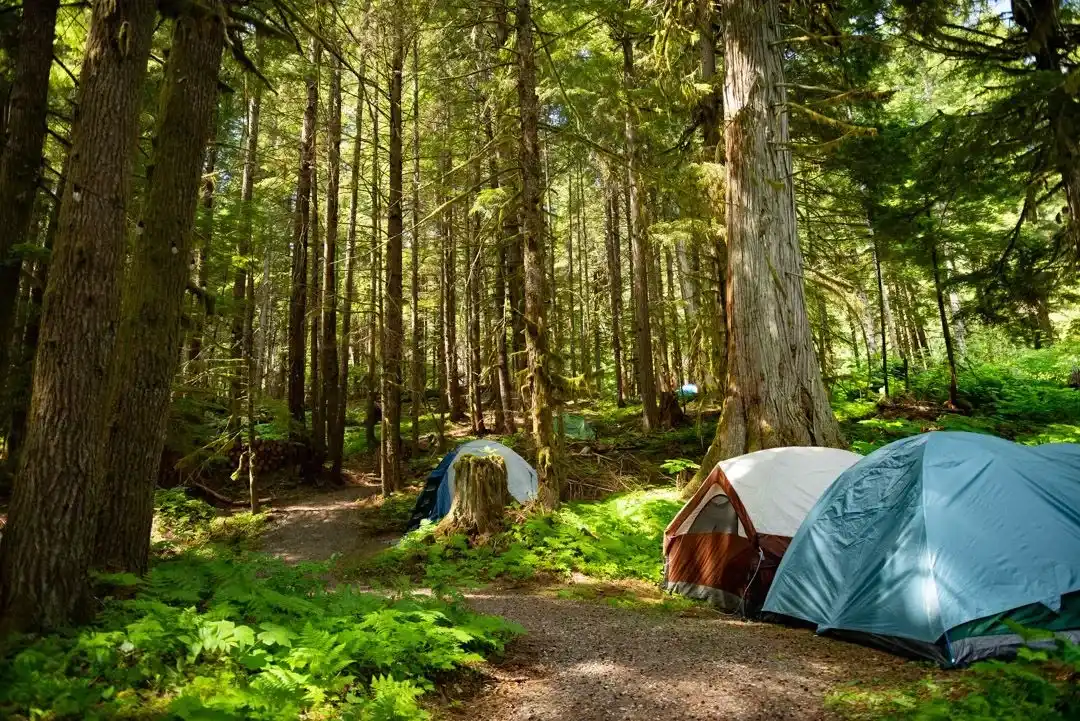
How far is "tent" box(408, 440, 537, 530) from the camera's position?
10.9m

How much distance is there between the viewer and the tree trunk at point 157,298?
5.11 metres

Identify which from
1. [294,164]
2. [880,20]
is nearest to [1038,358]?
[880,20]

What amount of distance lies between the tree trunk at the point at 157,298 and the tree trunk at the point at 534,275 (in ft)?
14.7

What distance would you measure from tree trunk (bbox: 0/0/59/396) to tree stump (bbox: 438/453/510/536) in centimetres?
596

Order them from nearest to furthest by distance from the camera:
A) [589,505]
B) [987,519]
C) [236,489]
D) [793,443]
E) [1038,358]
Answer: [987,519] → [793,443] → [589,505] → [236,489] → [1038,358]

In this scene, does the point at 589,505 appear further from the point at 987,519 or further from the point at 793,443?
the point at 987,519

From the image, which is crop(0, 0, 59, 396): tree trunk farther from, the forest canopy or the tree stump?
the tree stump

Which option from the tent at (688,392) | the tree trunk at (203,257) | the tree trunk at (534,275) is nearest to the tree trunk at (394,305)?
the tree trunk at (203,257)

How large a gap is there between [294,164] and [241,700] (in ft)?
57.9

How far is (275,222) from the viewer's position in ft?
63.8

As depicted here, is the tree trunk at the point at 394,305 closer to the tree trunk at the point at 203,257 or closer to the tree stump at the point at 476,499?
the tree trunk at the point at 203,257

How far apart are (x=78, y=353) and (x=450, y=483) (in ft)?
24.1

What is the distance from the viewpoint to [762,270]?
27.9ft

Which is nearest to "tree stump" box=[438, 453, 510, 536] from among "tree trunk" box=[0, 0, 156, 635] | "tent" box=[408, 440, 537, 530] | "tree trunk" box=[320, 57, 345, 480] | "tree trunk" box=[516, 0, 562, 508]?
"tree trunk" box=[516, 0, 562, 508]
